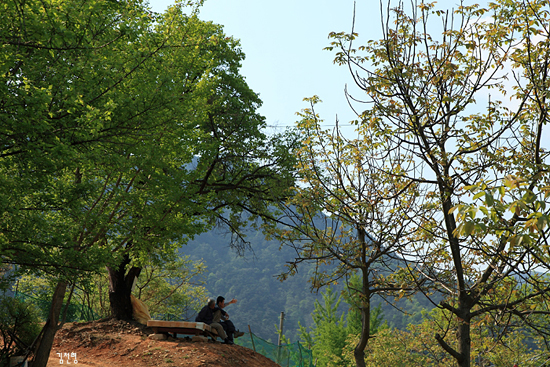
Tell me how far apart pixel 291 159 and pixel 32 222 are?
847 centimetres

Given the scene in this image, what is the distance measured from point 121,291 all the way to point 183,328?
369cm

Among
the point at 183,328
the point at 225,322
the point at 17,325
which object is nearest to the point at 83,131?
the point at 17,325

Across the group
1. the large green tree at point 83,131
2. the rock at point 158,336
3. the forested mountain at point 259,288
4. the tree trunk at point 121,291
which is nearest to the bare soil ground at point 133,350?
the rock at point 158,336

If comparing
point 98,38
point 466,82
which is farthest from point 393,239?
point 98,38

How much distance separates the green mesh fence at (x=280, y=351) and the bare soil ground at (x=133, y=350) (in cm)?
359

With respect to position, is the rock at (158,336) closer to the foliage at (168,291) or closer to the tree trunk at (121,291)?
the tree trunk at (121,291)

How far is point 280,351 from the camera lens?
47.2ft

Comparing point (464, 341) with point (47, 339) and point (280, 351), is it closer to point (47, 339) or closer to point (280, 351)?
point (47, 339)

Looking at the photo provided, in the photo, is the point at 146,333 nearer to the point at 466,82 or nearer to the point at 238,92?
the point at 238,92

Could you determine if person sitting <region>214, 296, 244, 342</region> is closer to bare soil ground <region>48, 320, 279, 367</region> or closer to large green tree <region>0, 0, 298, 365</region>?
bare soil ground <region>48, 320, 279, 367</region>

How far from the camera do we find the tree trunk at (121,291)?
12651 mm

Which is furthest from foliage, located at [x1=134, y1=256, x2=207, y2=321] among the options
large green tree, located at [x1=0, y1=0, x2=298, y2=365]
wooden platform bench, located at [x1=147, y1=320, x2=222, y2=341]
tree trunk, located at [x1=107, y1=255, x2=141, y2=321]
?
large green tree, located at [x1=0, y1=0, x2=298, y2=365]

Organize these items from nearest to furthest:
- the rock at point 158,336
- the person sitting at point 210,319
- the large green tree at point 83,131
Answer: the large green tree at point 83,131, the rock at point 158,336, the person sitting at point 210,319

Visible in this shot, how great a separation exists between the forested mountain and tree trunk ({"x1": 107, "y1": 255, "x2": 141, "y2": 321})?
381 ft
